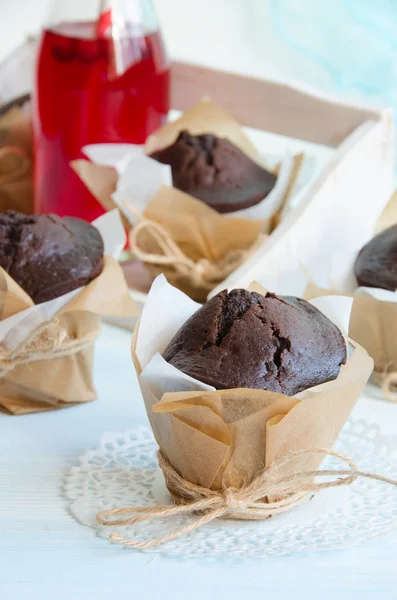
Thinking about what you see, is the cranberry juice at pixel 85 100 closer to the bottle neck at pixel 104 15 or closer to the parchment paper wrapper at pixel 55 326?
the bottle neck at pixel 104 15

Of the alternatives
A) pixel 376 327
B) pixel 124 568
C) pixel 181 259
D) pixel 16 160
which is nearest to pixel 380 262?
pixel 376 327

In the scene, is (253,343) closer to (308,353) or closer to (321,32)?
(308,353)

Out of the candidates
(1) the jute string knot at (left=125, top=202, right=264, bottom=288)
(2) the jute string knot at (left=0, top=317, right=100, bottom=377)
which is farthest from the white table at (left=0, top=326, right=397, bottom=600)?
(1) the jute string knot at (left=125, top=202, right=264, bottom=288)

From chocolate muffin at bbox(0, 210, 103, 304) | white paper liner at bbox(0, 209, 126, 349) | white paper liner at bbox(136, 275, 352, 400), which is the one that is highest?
white paper liner at bbox(136, 275, 352, 400)

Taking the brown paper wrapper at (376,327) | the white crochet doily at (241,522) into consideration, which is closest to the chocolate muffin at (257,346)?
the white crochet doily at (241,522)

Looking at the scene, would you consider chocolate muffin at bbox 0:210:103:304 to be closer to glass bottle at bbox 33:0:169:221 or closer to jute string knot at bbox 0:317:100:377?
jute string knot at bbox 0:317:100:377

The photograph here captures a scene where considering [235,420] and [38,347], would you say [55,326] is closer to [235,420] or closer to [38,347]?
[38,347]

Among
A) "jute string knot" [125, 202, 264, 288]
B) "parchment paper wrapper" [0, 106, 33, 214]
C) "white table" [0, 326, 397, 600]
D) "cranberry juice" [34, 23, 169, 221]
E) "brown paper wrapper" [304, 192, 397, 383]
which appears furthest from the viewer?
"parchment paper wrapper" [0, 106, 33, 214]
